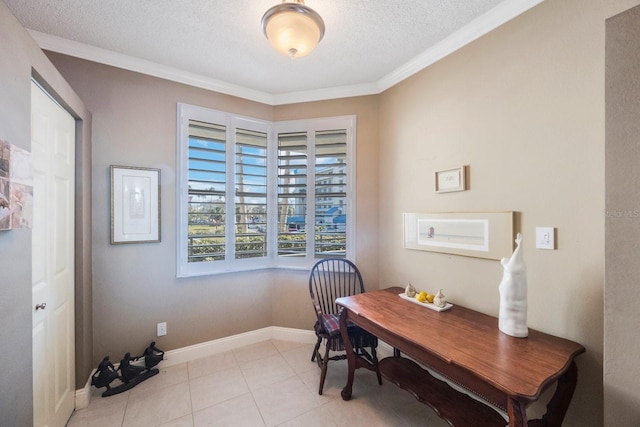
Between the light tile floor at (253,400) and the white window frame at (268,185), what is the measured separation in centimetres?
88

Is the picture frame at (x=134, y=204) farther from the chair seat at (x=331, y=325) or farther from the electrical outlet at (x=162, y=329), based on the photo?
the chair seat at (x=331, y=325)

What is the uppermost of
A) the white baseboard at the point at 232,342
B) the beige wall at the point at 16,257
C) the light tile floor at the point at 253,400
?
the beige wall at the point at 16,257

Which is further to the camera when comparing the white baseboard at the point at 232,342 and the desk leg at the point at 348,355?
the white baseboard at the point at 232,342

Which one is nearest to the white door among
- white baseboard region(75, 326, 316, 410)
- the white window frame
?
white baseboard region(75, 326, 316, 410)

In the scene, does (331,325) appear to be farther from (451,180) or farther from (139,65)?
(139,65)

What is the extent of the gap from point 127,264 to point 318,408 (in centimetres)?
191

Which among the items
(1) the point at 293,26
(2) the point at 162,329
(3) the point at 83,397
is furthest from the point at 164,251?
(1) the point at 293,26

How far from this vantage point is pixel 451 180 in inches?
76.1

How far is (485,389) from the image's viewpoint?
1.09 meters

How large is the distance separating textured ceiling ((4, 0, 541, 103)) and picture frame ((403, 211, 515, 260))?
129cm

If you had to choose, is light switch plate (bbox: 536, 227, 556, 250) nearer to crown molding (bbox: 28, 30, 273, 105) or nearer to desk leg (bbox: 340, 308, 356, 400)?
desk leg (bbox: 340, 308, 356, 400)

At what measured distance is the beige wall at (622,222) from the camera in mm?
931

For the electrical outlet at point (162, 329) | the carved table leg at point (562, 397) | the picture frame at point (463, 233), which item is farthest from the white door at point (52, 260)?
the carved table leg at point (562, 397)

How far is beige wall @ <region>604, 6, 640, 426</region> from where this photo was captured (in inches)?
36.6
